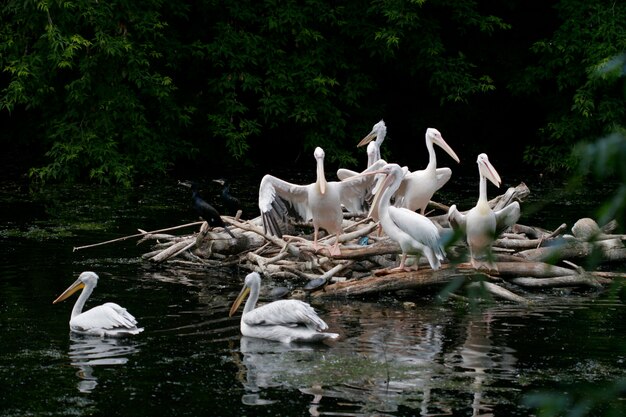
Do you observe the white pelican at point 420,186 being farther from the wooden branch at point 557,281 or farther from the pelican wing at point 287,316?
the pelican wing at point 287,316

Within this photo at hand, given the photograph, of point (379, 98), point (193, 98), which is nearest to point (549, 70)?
point (379, 98)

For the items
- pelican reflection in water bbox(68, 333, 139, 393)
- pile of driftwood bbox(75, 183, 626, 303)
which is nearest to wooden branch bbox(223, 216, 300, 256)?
pile of driftwood bbox(75, 183, 626, 303)

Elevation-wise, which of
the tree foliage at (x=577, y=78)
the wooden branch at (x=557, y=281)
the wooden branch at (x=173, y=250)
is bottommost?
the wooden branch at (x=557, y=281)

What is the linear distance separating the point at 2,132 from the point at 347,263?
1180 cm

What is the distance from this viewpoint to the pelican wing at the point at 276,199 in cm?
903

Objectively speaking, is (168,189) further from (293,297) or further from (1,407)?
(1,407)

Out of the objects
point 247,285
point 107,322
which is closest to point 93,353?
point 107,322

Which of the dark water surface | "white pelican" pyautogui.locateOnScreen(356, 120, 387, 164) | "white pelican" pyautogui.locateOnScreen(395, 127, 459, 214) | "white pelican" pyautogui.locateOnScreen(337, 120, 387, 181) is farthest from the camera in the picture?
"white pelican" pyautogui.locateOnScreen(356, 120, 387, 164)

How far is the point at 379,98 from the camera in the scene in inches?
782

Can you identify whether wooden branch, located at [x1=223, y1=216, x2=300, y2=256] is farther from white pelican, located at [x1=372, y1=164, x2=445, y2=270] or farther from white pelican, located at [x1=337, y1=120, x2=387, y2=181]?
white pelican, located at [x1=337, y1=120, x2=387, y2=181]

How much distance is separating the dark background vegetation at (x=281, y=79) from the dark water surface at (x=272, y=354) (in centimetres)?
657

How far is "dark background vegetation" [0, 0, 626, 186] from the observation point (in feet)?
51.6

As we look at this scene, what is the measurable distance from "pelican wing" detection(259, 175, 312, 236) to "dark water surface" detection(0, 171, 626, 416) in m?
0.57

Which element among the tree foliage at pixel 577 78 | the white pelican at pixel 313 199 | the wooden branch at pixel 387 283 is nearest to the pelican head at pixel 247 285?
the wooden branch at pixel 387 283
